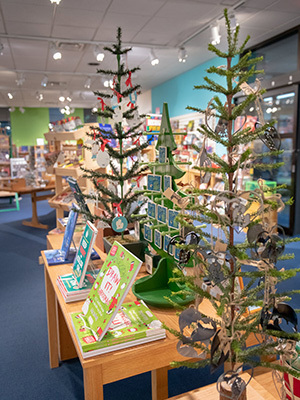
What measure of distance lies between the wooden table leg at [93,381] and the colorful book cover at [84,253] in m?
0.50

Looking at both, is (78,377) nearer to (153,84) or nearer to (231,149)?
(231,149)

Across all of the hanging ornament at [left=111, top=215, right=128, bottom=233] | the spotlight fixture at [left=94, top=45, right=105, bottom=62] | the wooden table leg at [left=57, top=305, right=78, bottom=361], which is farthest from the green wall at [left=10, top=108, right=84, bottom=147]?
the hanging ornament at [left=111, top=215, right=128, bottom=233]

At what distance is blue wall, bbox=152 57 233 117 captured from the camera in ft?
26.4

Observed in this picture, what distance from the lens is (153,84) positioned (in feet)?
35.6

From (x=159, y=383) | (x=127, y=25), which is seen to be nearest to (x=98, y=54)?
(x=127, y=25)

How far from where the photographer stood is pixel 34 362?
8.16ft

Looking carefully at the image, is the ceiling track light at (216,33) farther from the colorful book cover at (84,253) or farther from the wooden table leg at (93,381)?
the wooden table leg at (93,381)

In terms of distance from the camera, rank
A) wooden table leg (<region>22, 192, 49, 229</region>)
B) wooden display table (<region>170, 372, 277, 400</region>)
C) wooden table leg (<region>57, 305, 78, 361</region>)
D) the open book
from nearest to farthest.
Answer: wooden display table (<region>170, 372, 277, 400</region>)
the open book
wooden table leg (<region>57, 305, 78, 361</region>)
wooden table leg (<region>22, 192, 49, 229</region>)

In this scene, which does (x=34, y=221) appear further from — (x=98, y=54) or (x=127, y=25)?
(x=127, y=25)

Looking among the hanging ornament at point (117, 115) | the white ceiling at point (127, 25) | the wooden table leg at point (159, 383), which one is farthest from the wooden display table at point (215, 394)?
the white ceiling at point (127, 25)

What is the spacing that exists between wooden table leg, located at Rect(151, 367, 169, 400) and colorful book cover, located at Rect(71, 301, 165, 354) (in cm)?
64

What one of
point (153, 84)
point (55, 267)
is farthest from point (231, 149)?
point (153, 84)

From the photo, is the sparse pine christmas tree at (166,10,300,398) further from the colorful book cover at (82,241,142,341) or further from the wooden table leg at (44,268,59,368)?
the wooden table leg at (44,268,59,368)

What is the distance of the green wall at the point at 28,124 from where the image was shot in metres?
16.2
